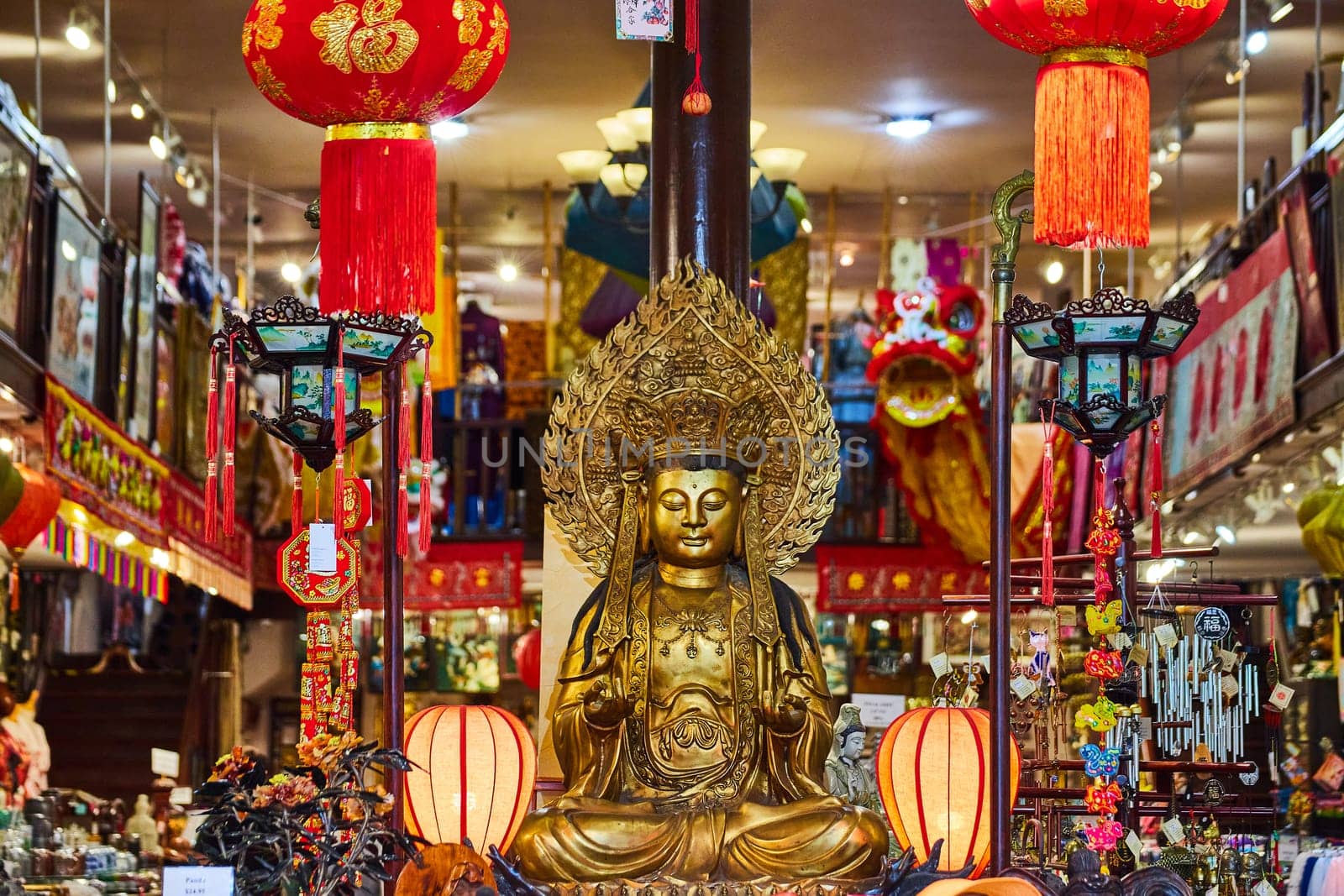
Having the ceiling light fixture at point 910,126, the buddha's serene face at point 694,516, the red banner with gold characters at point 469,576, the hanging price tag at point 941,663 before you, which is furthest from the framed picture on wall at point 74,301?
the ceiling light fixture at point 910,126

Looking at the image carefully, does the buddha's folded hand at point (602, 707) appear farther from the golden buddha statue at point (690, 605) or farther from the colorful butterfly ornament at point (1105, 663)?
the colorful butterfly ornament at point (1105, 663)

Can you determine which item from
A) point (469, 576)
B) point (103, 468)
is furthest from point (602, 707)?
point (469, 576)

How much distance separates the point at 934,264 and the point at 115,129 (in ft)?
17.2

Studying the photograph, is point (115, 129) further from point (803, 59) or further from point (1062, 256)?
point (1062, 256)

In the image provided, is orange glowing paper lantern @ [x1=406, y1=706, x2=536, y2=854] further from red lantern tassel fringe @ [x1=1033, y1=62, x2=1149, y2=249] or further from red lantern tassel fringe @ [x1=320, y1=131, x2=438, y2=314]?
red lantern tassel fringe @ [x1=1033, y1=62, x2=1149, y2=249]

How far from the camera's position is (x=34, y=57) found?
1053 cm

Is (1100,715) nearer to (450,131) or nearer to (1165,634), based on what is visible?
(1165,634)

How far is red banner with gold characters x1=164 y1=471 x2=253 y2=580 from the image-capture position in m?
10.3

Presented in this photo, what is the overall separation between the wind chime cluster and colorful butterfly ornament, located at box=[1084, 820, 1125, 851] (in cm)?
173

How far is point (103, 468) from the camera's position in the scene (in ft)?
29.2

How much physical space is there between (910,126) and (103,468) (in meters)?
5.64

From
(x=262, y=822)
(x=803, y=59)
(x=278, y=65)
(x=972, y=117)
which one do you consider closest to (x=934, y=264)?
(x=972, y=117)

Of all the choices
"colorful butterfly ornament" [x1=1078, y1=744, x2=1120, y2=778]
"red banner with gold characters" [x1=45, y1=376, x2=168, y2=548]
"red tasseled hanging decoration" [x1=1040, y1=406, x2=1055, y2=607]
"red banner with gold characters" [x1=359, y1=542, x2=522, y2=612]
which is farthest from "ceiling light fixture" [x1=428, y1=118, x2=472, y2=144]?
"colorful butterfly ornament" [x1=1078, y1=744, x2=1120, y2=778]

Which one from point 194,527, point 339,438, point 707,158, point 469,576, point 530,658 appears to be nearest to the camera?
point 339,438
